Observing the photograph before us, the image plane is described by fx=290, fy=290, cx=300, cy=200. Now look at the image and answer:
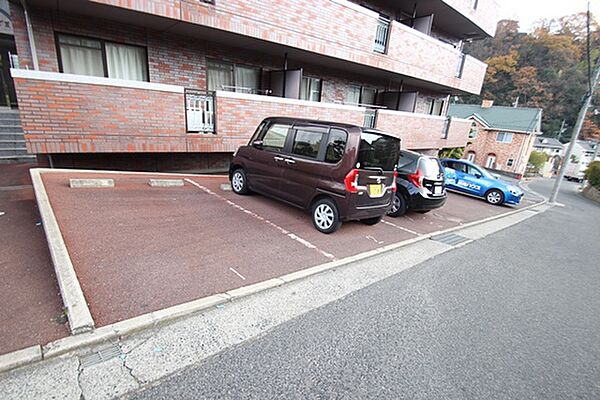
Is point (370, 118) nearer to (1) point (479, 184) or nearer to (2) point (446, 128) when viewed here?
(1) point (479, 184)

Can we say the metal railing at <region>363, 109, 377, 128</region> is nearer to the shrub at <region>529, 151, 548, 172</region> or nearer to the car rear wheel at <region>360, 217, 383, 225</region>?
the car rear wheel at <region>360, 217, 383, 225</region>

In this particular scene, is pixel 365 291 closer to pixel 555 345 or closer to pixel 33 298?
pixel 555 345

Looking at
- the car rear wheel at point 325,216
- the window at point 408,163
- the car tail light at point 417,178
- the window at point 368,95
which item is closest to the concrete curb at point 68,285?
the car rear wheel at point 325,216

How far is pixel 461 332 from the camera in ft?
10.0

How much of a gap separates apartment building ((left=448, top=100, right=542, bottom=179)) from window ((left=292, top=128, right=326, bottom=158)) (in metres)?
34.1

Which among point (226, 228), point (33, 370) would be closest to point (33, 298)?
point (33, 370)

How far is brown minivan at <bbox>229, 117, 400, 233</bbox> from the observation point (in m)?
4.84

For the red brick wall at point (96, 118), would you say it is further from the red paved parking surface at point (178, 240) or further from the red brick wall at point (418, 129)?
the red brick wall at point (418, 129)

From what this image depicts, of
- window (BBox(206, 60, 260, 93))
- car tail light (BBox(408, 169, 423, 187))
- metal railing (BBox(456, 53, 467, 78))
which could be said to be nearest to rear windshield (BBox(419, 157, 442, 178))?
car tail light (BBox(408, 169, 423, 187))

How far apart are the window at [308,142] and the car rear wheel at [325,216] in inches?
34.3

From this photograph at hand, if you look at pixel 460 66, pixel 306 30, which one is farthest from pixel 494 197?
pixel 306 30

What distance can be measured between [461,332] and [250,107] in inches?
264

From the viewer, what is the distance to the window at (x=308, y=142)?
5.16 meters

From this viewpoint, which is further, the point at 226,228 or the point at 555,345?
the point at 226,228
